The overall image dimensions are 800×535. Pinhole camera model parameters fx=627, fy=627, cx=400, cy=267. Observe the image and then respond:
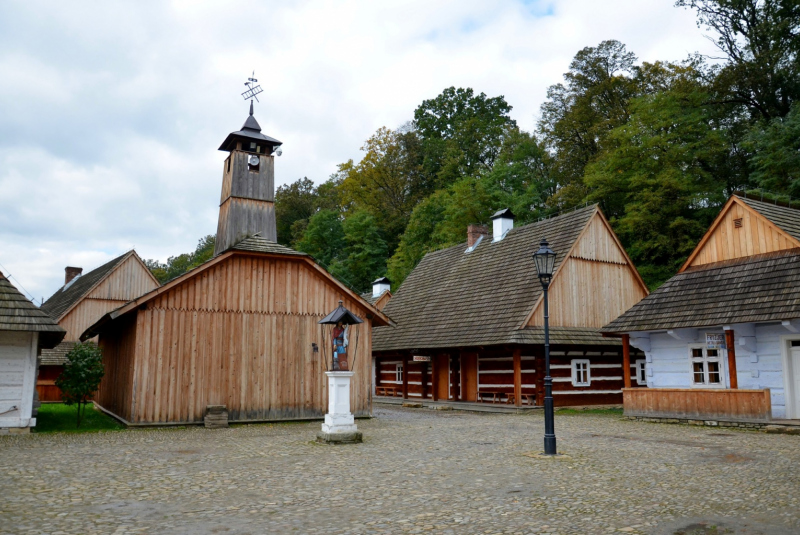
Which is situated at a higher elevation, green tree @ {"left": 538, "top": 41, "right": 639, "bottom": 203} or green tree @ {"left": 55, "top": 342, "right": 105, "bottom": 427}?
green tree @ {"left": 538, "top": 41, "right": 639, "bottom": 203}

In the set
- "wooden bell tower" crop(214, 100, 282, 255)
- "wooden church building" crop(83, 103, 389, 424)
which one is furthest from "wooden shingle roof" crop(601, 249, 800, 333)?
"wooden bell tower" crop(214, 100, 282, 255)

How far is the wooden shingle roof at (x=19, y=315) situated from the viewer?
537 inches

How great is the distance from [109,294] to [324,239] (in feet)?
74.5

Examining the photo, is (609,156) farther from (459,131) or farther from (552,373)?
(459,131)

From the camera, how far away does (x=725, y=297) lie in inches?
634

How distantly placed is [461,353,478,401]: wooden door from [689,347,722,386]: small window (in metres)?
8.45

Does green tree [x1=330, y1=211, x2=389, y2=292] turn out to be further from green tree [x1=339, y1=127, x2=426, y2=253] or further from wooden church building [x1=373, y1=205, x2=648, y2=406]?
wooden church building [x1=373, y1=205, x2=648, y2=406]

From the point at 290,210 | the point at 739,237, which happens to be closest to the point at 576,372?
the point at 739,237

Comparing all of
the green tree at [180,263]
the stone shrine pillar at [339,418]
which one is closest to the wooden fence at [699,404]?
the stone shrine pillar at [339,418]

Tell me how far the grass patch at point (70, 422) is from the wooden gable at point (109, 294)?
9.75 metres

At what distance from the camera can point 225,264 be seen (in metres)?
16.9

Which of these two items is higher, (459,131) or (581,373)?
(459,131)

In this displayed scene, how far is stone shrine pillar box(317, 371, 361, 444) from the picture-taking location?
12508 millimetres

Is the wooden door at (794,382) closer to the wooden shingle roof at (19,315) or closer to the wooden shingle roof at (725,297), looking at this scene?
the wooden shingle roof at (725,297)
